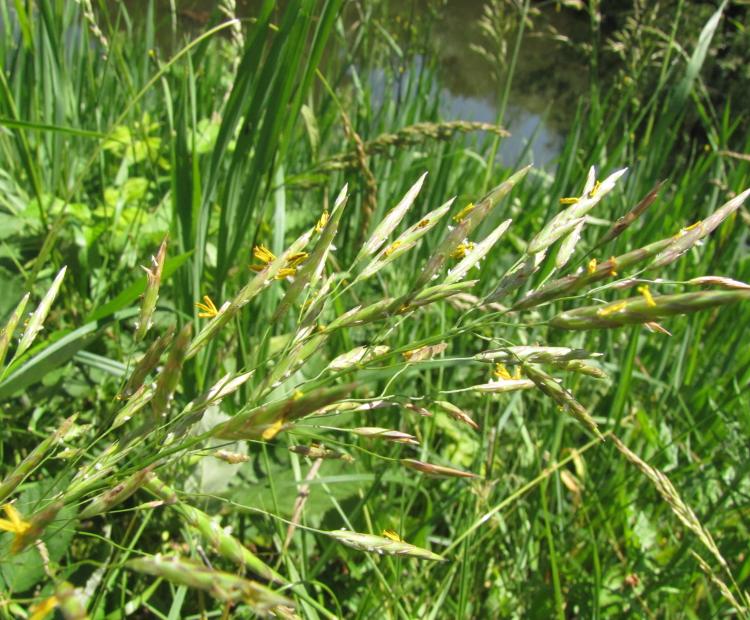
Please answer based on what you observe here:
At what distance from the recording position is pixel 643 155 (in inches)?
91.7

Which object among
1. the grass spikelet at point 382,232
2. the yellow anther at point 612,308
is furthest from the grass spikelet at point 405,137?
the yellow anther at point 612,308

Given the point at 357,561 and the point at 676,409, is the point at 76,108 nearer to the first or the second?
the point at 357,561

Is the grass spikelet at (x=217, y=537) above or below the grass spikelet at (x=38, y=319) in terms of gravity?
below

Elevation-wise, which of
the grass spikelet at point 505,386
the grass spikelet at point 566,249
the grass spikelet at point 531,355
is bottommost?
the grass spikelet at point 505,386

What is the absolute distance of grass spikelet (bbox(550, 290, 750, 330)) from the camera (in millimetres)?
511

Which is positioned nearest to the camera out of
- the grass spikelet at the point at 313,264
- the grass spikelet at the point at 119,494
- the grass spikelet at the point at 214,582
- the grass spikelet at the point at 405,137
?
the grass spikelet at the point at 214,582

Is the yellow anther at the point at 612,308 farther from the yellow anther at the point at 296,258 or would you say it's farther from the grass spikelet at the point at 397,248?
the yellow anther at the point at 296,258

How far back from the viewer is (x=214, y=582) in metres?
0.43

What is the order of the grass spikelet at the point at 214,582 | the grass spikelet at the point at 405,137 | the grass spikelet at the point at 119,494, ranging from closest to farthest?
1. the grass spikelet at the point at 214,582
2. the grass spikelet at the point at 119,494
3. the grass spikelet at the point at 405,137

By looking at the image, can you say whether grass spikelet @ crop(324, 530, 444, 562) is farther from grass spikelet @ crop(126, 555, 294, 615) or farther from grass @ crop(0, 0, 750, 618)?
grass spikelet @ crop(126, 555, 294, 615)

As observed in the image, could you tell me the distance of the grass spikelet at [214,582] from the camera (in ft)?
1.38

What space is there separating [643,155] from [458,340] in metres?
0.97

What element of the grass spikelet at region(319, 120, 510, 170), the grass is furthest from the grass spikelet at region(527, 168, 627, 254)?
the grass spikelet at region(319, 120, 510, 170)

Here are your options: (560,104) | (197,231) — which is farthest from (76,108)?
(560,104)
